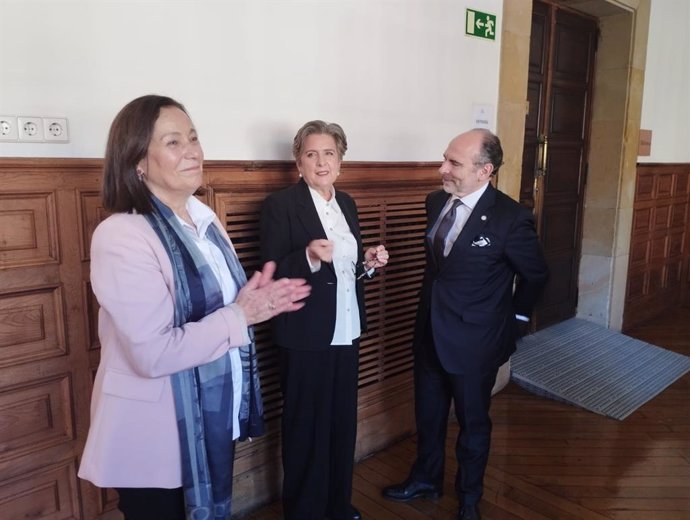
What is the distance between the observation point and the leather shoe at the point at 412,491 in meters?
2.72

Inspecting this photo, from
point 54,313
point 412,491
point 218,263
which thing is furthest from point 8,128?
point 412,491

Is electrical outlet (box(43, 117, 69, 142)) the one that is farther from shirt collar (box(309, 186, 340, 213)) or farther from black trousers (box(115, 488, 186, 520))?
black trousers (box(115, 488, 186, 520))

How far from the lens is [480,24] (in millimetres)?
3393

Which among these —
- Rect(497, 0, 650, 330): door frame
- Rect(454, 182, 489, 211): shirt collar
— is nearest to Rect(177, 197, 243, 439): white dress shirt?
Rect(454, 182, 489, 211): shirt collar

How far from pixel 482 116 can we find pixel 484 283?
149 cm

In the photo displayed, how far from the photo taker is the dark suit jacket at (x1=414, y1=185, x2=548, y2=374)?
7.75 ft

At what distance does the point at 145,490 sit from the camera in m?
1.53

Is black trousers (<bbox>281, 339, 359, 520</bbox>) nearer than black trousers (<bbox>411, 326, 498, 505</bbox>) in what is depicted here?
Yes

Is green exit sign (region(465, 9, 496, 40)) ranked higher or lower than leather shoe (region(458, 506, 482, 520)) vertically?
higher

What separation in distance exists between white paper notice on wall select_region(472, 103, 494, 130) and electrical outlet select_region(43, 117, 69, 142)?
7.68 feet

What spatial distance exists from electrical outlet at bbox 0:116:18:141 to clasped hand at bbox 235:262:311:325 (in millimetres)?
903

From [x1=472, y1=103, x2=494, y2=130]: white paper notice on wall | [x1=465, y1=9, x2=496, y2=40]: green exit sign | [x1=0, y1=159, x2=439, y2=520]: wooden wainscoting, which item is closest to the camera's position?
[x1=0, y1=159, x2=439, y2=520]: wooden wainscoting

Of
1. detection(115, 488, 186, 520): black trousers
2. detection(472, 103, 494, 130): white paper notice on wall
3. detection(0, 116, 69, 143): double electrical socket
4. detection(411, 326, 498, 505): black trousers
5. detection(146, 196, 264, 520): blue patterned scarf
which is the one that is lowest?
detection(411, 326, 498, 505): black trousers

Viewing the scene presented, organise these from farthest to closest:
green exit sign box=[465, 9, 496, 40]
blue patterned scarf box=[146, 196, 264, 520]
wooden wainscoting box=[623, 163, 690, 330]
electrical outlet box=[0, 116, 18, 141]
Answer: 1. wooden wainscoting box=[623, 163, 690, 330]
2. green exit sign box=[465, 9, 496, 40]
3. electrical outlet box=[0, 116, 18, 141]
4. blue patterned scarf box=[146, 196, 264, 520]
